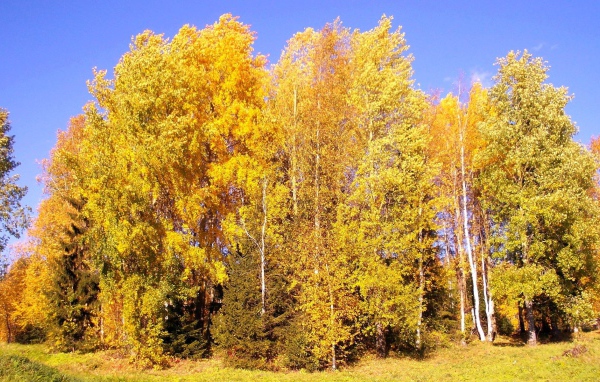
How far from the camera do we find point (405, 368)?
18.9 metres

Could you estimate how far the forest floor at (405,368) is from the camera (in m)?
15.4

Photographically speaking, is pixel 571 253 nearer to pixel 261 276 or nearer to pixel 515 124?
pixel 515 124

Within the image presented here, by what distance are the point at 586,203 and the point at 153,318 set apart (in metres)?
23.3

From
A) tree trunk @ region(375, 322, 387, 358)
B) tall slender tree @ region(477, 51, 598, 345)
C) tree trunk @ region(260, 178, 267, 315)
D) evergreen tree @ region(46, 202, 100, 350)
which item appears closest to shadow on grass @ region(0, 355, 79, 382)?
tree trunk @ region(260, 178, 267, 315)

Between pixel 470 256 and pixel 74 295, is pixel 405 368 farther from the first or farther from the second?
pixel 74 295

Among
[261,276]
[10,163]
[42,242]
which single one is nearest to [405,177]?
[261,276]

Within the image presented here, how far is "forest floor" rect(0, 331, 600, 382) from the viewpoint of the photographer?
1545 centimetres

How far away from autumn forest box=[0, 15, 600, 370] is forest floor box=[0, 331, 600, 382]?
939mm

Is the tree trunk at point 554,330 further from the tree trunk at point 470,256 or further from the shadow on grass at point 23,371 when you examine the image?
the shadow on grass at point 23,371

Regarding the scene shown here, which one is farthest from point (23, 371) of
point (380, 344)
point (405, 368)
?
point (380, 344)

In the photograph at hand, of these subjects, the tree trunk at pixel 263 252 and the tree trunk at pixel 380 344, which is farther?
the tree trunk at pixel 380 344

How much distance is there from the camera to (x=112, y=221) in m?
19.4

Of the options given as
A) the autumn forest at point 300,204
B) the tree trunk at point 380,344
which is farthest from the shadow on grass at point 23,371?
the tree trunk at point 380,344

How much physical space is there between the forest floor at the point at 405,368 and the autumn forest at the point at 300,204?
3.08 feet
